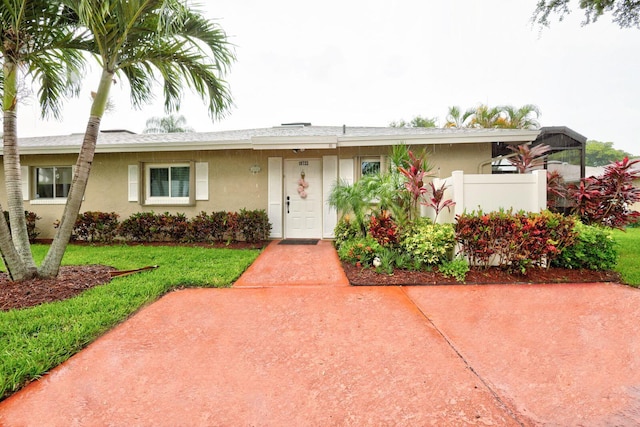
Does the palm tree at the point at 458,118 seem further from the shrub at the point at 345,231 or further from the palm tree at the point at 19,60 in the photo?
the palm tree at the point at 19,60

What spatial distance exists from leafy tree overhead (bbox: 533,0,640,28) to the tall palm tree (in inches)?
323

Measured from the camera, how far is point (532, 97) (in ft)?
49.8

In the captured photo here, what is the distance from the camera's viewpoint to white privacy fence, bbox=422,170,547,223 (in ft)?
15.1

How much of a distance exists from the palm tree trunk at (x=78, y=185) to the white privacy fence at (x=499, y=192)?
214 inches

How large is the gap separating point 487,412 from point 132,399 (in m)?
2.11

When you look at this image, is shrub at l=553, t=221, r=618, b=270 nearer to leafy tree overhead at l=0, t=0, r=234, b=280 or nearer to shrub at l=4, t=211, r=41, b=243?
leafy tree overhead at l=0, t=0, r=234, b=280

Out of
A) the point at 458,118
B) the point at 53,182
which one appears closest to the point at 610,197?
the point at 458,118

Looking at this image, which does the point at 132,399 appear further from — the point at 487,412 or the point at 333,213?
the point at 333,213

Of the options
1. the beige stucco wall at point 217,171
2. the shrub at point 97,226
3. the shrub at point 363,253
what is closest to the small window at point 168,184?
the beige stucco wall at point 217,171

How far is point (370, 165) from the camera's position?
304 inches

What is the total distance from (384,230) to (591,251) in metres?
3.19

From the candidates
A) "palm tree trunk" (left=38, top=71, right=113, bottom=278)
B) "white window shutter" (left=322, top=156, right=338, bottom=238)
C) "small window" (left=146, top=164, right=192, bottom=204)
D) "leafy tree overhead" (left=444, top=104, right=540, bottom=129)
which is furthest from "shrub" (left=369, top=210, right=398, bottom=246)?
"leafy tree overhead" (left=444, top=104, right=540, bottom=129)

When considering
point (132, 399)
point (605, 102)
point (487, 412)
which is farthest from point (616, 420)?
point (605, 102)

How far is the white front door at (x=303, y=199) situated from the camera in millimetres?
7840
